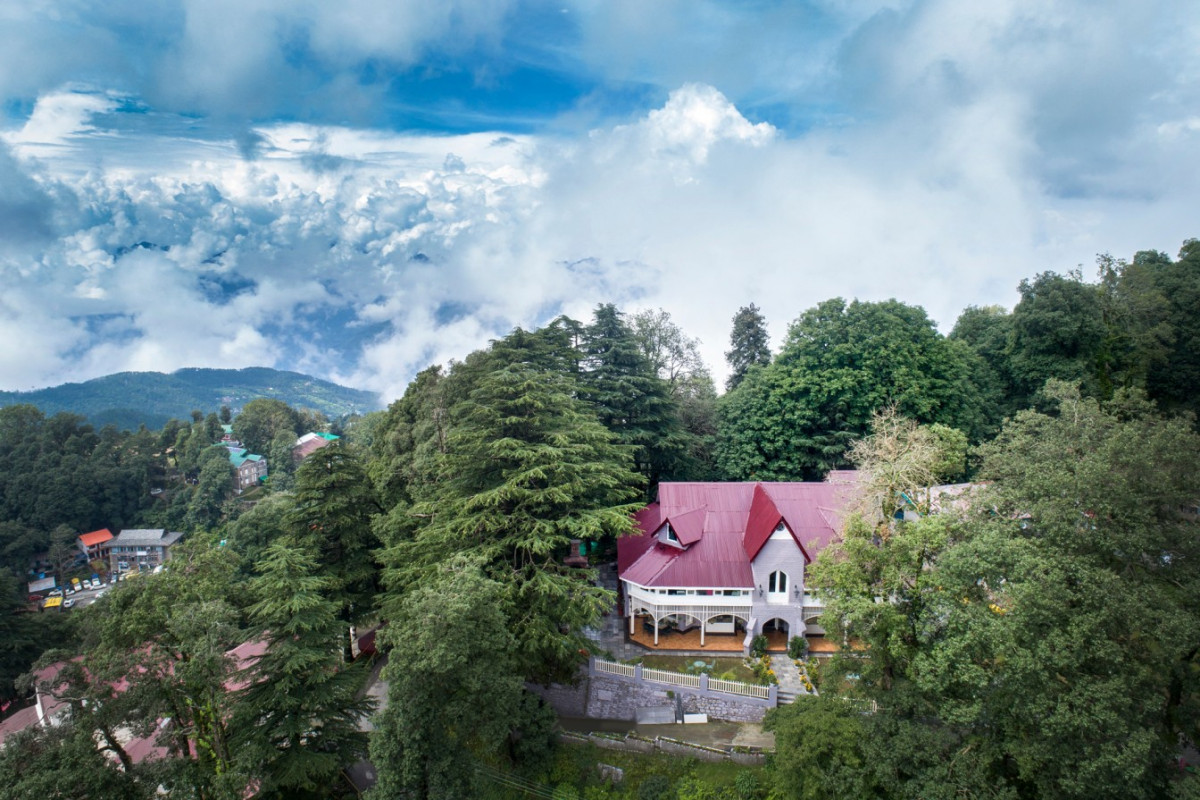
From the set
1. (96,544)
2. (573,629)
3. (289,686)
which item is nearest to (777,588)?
(573,629)

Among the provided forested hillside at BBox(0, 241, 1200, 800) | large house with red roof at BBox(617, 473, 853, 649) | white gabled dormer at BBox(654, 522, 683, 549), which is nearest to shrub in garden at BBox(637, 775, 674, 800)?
forested hillside at BBox(0, 241, 1200, 800)

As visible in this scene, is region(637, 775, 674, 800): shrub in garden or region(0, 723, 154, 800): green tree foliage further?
region(637, 775, 674, 800): shrub in garden

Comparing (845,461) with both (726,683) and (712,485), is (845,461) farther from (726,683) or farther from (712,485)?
(726,683)

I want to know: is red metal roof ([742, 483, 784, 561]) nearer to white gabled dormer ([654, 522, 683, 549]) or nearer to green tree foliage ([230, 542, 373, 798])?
white gabled dormer ([654, 522, 683, 549])

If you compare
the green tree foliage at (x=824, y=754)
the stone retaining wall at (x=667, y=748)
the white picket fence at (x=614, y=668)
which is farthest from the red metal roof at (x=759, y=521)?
the green tree foliage at (x=824, y=754)

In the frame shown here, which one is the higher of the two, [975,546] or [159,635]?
[975,546]

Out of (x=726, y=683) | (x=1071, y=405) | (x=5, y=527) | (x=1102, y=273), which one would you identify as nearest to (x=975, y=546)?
(x=1071, y=405)
